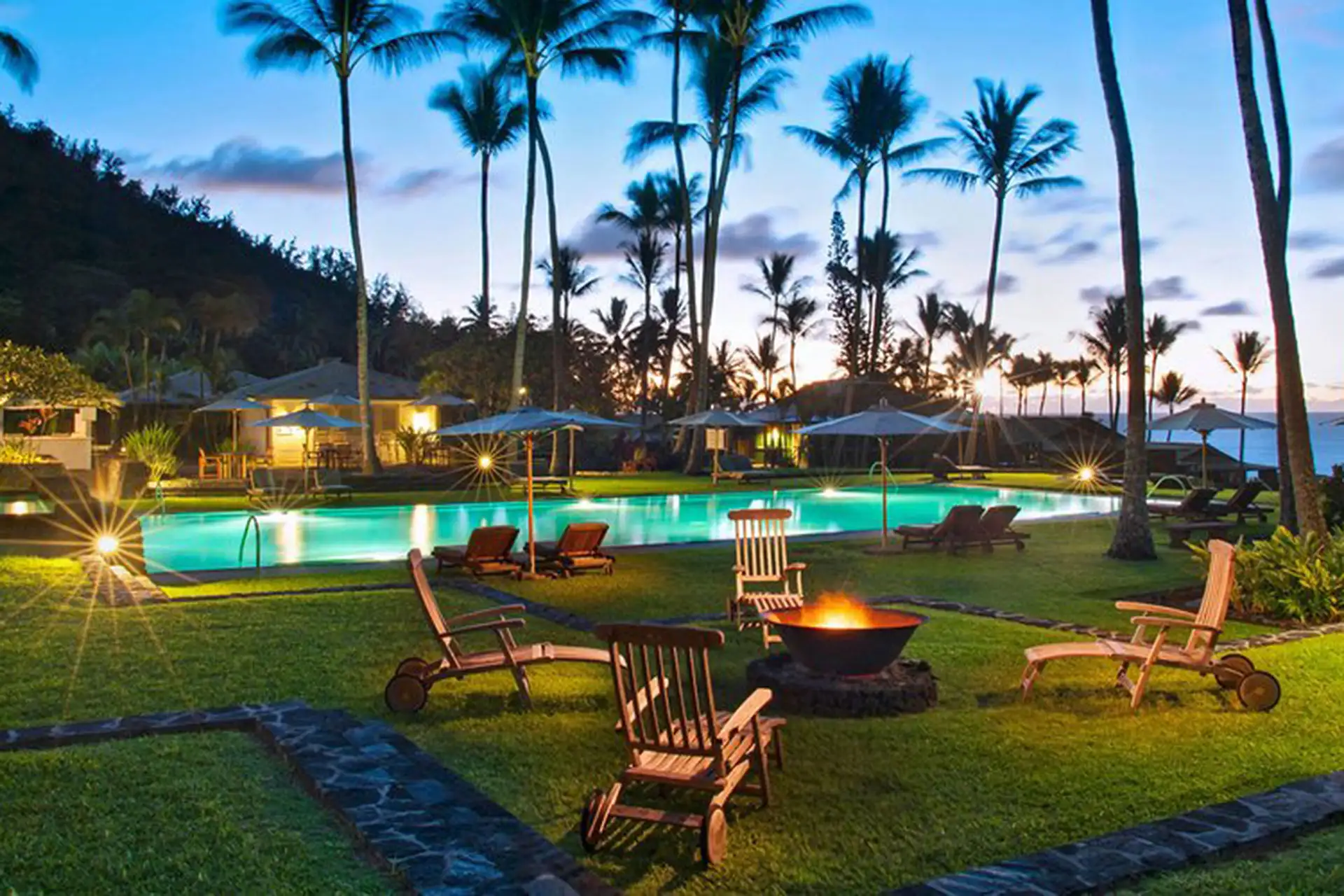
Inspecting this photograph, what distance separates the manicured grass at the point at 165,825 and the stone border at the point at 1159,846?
2.08 metres

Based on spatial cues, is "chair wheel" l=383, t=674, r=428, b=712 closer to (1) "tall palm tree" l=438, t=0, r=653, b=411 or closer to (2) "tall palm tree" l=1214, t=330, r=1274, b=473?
(1) "tall palm tree" l=438, t=0, r=653, b=411

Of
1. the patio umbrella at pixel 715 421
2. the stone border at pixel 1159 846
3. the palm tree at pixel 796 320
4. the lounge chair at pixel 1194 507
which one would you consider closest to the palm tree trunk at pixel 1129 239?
the lounge chair at pixel 1194 507

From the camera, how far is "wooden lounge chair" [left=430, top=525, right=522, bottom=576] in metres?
11.7

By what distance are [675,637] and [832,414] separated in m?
34.8

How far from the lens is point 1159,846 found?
397cm

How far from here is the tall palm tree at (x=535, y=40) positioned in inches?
1072

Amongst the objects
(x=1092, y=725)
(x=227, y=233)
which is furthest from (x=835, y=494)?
(x=227, y=233)

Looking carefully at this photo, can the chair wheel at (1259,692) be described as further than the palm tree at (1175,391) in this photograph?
No

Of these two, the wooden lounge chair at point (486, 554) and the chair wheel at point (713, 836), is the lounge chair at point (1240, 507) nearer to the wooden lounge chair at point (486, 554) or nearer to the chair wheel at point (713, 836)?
the wooden lounge chair at point (486, 554)

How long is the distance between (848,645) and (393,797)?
2705mm

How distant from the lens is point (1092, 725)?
584 cm

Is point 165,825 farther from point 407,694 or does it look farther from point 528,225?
point 528,225

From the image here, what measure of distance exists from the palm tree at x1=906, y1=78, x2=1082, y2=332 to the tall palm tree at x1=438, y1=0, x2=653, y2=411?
12.8 meters

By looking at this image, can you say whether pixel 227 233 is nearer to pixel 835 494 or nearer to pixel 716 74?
pixel 716 74
